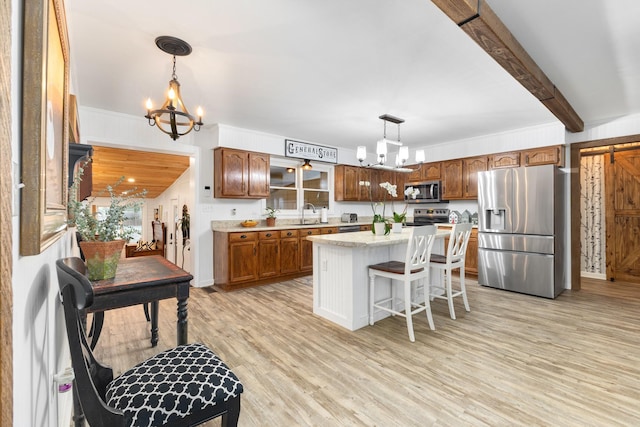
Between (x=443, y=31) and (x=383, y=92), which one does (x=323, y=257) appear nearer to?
(x=383, y=92)

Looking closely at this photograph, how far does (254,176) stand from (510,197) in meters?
3.86

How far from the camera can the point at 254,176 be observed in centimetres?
507

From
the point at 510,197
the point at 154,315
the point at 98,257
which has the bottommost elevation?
the point at 154,315

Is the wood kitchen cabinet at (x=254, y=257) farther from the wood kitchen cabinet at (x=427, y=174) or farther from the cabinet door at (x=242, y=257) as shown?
the wood kitchen cabinet at (x=427, y=174)

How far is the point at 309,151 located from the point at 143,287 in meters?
4.46

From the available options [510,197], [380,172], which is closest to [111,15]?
[510,197]

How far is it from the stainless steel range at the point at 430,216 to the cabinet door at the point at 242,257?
3.42 metres

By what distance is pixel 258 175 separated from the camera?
16.8 ft

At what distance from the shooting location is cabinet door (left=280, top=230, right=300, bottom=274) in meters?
5.14

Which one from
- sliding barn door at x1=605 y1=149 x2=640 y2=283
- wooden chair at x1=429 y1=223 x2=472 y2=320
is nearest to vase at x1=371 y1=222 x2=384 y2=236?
wooden chair at x1=429 y1=223 x2=472 y2=320

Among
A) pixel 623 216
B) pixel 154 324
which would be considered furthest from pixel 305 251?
pixel 623 216

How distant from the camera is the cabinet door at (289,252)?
5.14 metres

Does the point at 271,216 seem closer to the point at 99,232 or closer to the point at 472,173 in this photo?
the point at 472,173

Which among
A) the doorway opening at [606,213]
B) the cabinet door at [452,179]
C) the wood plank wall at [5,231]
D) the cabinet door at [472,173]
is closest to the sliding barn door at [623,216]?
the doorway opening at [606,213]
